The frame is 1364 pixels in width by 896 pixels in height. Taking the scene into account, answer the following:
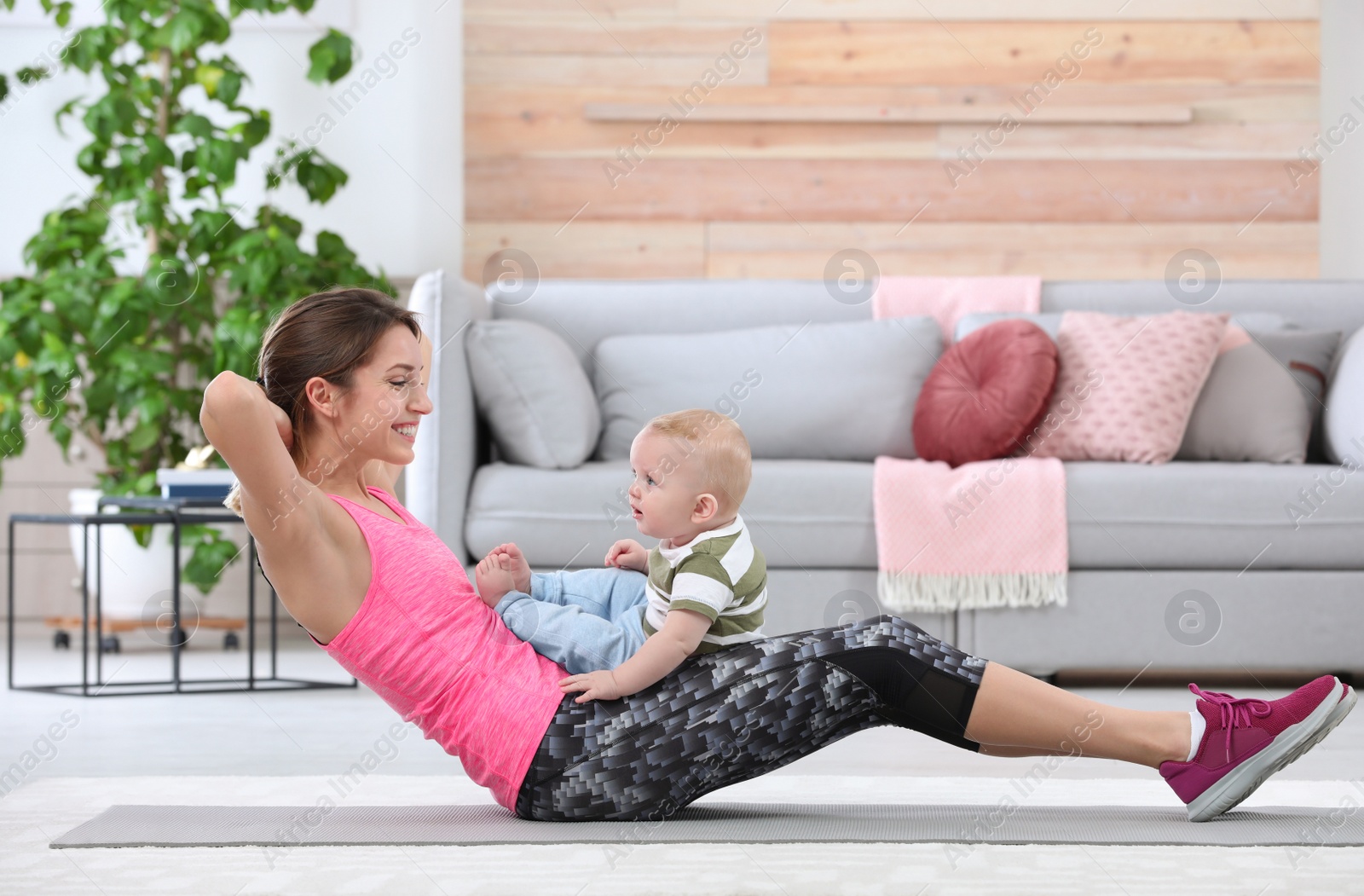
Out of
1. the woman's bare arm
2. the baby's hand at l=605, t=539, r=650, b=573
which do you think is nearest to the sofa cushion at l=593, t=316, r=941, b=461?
the baby's hand at l=605, t=539, r=650, b=573

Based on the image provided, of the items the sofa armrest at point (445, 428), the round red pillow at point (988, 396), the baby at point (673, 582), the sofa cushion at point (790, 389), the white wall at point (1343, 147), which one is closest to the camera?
the baby at point (673, 582)

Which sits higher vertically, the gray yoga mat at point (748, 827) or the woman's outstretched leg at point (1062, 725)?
the woman's outstretched leg at point (1062, 725)

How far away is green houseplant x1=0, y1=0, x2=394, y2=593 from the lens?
3.15 meters

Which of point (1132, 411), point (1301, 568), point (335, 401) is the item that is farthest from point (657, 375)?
point (335, 401)

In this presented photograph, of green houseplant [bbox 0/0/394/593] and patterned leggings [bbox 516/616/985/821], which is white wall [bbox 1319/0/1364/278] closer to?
green houseplant [bbox 0/0/394/593]

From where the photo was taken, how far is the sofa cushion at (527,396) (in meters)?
2.69

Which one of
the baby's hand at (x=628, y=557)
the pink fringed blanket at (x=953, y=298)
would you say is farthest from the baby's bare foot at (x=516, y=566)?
the pink fringed blanket at (x=953, y=298)

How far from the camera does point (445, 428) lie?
2641mm

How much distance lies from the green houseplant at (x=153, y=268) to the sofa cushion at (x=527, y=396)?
656mm

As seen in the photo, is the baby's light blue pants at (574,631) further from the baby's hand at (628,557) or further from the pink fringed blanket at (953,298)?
the pink fringed blanket at (953,298)

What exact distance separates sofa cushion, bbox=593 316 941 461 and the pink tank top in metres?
1.55

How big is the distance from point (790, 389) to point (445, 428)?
773 mm

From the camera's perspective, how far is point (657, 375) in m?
2.99

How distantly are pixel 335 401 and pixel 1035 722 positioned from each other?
0.76m
